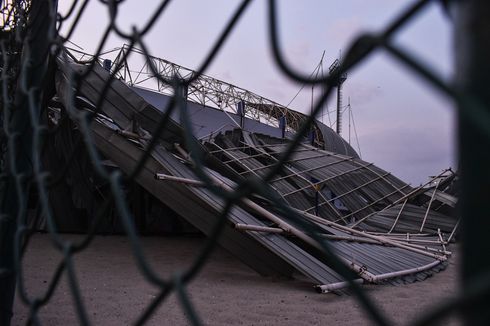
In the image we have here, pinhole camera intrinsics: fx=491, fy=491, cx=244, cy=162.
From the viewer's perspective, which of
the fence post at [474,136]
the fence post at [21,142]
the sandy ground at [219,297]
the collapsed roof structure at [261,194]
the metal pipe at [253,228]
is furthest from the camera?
the metal pipe at [253,228]

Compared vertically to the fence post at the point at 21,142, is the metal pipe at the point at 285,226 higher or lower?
lower

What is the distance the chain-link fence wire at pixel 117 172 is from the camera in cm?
34

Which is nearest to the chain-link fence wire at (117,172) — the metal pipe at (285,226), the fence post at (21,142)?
the fence post at (21,142)

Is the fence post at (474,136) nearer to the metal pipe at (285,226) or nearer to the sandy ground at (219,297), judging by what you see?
the sandy ground at (219,297)

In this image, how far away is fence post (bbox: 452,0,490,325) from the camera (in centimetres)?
30

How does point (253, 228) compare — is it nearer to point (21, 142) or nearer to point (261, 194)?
point (21, 142)

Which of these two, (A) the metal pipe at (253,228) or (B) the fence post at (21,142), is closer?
(B) the fence post at (21,142)

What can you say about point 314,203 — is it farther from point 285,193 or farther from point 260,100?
point 260,100

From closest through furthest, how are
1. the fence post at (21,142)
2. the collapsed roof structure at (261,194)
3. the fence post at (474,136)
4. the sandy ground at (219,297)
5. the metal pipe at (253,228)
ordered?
1. the fence post at (474,136)
2. the fence post at (21,142)
3. the sandy ground at (219,297)
4. the collapsed roof structure at (261,194)
5. the metal pipe at (253,228)

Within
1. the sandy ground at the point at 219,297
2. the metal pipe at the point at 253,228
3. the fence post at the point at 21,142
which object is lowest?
the sandy ground at the point at 219,297

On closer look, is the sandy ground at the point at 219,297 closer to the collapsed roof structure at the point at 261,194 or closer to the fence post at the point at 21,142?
the collapsed roof structure at the point at 261,194

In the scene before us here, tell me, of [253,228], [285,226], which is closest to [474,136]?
[253,228]

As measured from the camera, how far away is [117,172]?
0.75 m

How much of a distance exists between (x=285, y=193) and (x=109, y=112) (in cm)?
335
